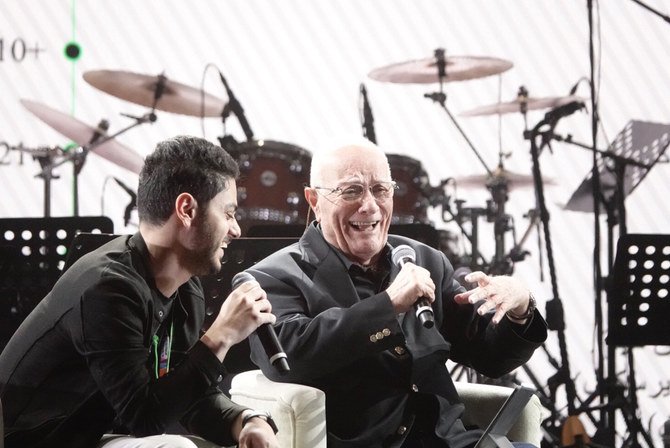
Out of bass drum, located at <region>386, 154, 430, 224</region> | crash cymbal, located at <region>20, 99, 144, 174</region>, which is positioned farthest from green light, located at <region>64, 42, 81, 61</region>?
bass drum, located at <region>386, 154, 430, 224</region>

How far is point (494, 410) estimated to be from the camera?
9.89 feet

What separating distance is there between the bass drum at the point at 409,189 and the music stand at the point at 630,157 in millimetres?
878

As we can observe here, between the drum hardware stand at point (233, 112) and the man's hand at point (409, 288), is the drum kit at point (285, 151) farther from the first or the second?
the man's hand at point (409, 288)

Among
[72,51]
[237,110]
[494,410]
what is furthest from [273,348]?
[72,51]

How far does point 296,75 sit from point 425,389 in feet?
10.4

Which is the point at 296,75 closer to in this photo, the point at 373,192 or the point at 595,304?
the point at 595,304

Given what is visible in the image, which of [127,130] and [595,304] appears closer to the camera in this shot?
[595,304]

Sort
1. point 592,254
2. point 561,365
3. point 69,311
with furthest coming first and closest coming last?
point 592,254 → point 561,365 → point 69,311

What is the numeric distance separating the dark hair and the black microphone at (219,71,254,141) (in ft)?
9.93

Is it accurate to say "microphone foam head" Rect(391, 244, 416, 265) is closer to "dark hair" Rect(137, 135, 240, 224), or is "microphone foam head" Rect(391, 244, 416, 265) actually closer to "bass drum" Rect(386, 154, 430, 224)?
"dark hair" Rect(137, 135, 240, 224)

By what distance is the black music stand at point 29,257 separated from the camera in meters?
3.31

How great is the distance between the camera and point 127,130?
5.51 m

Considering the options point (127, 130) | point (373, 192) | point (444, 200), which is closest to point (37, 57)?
point (127, 130)

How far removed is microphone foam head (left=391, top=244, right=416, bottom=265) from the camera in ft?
8.94
